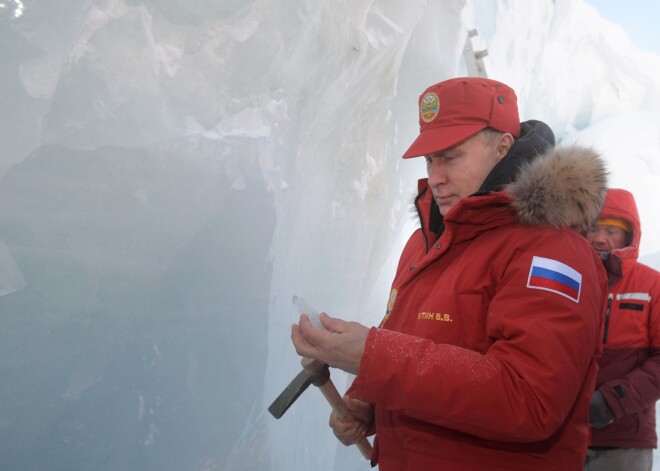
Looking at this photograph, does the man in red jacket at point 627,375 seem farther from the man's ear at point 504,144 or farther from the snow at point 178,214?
the man's ear at point 504,144

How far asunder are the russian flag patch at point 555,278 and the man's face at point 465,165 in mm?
265

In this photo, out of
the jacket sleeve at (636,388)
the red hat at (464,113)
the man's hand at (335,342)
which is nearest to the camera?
the man's hand at (335,342)

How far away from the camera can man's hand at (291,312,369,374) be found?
0.76 metres

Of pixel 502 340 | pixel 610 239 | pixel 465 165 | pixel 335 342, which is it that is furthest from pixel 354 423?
pixel 610 239

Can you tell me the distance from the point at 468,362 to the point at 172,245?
1.63 meters

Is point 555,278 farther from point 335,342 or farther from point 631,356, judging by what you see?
point 631,356

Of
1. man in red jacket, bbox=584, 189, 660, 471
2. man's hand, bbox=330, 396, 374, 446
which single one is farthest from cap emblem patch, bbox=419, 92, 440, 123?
man in red jacket, bbox=584, 189, 660, 471

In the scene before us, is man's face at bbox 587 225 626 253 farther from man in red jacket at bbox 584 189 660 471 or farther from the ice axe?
the ice axe

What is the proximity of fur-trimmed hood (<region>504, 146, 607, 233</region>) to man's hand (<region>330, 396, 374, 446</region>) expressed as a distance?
67 cm

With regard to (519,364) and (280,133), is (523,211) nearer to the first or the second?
(519,364)

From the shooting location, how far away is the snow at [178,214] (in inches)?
59.8

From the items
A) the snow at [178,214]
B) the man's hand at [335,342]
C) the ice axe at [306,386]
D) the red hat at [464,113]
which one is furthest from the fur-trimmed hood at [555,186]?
the snow at [178,214]

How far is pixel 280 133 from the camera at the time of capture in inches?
104

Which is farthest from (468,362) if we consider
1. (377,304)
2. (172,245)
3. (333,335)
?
(377,304)
